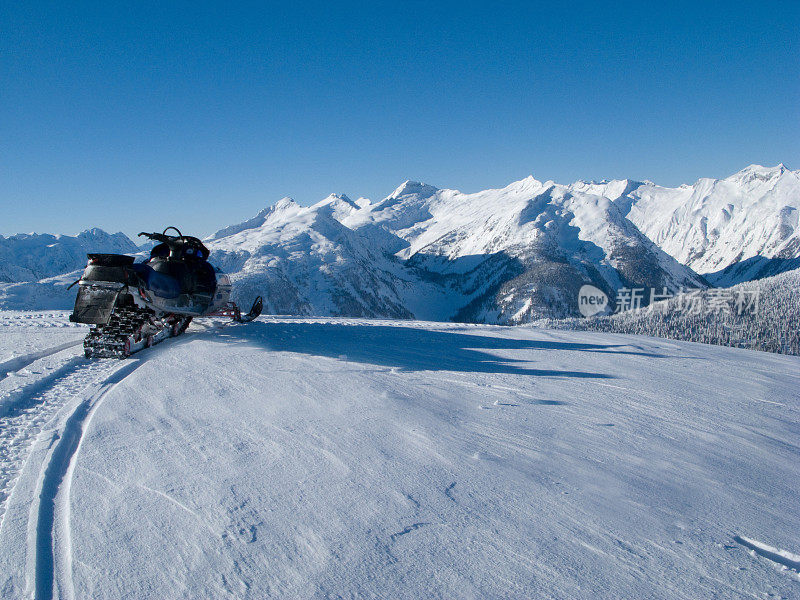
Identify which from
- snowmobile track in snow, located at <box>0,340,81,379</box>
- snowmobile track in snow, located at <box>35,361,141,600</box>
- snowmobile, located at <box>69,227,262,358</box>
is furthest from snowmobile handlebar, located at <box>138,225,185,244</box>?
snowmobile track in snow, located at <box>35,361,141,600</box>

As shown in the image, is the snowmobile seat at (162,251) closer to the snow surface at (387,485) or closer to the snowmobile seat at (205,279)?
the snowmobile seat at (205,279)

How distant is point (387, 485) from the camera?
170 inches

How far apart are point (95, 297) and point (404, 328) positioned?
991 centimetres

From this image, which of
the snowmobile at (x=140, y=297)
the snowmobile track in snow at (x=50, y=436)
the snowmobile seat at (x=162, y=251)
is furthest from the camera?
the snowmobile seat at (x=162, y=251)

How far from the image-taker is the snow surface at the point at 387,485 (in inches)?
122

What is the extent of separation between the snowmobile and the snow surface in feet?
5.24

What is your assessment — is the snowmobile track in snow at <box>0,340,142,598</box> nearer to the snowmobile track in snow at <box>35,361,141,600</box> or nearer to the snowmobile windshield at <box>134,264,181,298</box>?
the snowmobile track in snow at <box>35,361,141,600</box>

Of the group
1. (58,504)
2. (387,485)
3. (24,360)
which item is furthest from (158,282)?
(387,485)

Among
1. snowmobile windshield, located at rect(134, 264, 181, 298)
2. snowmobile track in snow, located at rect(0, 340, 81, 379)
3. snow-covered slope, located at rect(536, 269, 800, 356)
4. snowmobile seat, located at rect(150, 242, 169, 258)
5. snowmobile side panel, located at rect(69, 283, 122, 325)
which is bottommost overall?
snow-covered slope, located at rect(536, 269, 800, 356)

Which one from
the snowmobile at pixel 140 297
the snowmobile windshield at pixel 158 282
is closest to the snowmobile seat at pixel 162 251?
the snowmobile at pixel 140 297

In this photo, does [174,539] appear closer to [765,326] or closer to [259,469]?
[259,469]

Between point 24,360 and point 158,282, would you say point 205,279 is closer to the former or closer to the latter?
point 158,282

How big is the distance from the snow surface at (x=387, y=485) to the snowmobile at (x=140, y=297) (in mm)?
1598

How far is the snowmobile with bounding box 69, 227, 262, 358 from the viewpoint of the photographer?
34.5 ft
